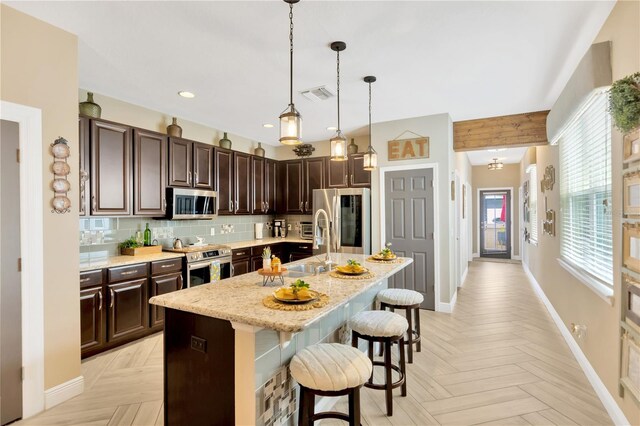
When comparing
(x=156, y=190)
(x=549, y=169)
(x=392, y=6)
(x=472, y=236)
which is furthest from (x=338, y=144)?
(x=472, y=236)

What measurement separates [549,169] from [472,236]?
5732mm

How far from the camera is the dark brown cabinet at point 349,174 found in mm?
5219

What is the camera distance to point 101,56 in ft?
9.14

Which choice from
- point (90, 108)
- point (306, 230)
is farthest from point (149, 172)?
point (306, 230)

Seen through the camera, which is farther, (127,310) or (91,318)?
(127,310)

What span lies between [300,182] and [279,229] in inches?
41.1

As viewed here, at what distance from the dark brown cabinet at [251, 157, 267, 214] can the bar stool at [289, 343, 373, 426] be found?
3.92 m

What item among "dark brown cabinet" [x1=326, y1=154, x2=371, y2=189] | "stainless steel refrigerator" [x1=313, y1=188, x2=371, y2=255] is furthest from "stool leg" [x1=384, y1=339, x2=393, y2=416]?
"dark brown cabinet" [x1=326, y1=154, x2=371, y2=189]

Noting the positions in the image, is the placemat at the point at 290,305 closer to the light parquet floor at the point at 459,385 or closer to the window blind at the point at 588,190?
the light parquet floor at the point at 459,385

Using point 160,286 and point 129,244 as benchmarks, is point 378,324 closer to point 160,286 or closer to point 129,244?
point 160,286

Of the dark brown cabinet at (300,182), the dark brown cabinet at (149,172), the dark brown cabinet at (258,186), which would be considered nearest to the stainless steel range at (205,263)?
the dark brown cabinet at (149,172)

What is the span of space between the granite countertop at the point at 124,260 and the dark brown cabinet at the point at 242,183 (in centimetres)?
144

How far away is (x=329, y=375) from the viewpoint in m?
1.65

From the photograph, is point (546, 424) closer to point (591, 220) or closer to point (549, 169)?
point (591, 220)
